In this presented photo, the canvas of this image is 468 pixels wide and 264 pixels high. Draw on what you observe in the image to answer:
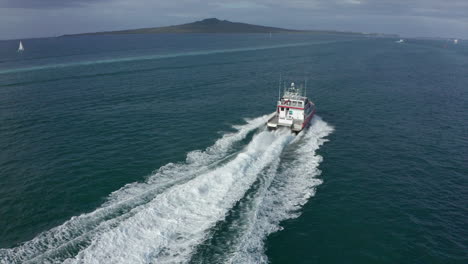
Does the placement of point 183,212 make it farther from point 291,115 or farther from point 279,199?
point 291,115

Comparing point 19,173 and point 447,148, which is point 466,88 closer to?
point 447,148

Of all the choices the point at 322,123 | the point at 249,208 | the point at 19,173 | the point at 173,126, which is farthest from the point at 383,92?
the point at 19,173

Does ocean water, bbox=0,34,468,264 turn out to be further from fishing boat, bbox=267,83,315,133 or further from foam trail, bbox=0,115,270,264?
fishing boat, bbox=267,83,315,133

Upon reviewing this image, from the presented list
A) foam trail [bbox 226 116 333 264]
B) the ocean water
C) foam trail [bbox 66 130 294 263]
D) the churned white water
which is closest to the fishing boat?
the ocean water

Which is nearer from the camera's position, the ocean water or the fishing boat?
the ocean water

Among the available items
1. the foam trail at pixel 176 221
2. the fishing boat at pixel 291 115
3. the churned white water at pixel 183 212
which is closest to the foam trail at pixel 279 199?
the churned white water at pixel 183 212

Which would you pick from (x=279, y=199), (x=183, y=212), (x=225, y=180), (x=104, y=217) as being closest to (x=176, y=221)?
(x=183, y=212)
